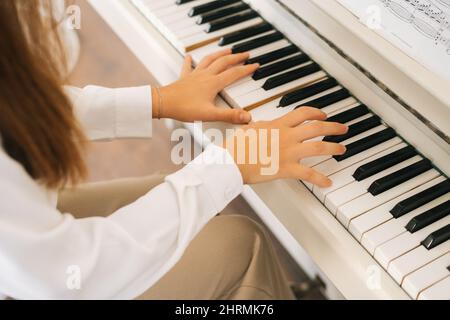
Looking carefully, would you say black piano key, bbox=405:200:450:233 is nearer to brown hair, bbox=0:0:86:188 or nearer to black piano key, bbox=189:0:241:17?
brown hair, bbox=0:0:86:188

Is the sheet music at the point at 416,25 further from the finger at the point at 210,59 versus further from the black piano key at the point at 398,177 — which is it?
the finger at the point at 210,59

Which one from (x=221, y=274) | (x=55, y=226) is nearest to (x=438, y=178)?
(x=221, y=274)

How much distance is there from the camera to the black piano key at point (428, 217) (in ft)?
2.85

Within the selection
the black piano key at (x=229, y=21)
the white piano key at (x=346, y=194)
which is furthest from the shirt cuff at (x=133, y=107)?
the white piano key at (x=346, y=194)

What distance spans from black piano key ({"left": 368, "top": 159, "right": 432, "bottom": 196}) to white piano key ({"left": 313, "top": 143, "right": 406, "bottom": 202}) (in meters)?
0.04

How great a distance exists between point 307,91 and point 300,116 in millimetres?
130

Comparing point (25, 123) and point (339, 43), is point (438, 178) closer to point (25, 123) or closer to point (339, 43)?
point (339, 43)

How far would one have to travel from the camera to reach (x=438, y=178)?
952 millimetres

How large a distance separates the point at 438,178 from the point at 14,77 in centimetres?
72

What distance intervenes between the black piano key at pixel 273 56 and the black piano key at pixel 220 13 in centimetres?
18

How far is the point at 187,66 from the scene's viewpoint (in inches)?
47.2

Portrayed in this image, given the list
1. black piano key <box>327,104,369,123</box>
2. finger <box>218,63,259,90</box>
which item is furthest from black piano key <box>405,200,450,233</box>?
finger <box>218,63,259,90</box>

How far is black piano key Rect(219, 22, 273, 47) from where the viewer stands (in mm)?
1237

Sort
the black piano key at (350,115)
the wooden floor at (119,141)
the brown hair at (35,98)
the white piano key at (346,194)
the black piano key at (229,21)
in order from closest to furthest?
the brown hair at (35,98), the white piano key at (346,194), the black piano key at (350,115), the black piano key at (229,21), the wooden floor at (119,141)
